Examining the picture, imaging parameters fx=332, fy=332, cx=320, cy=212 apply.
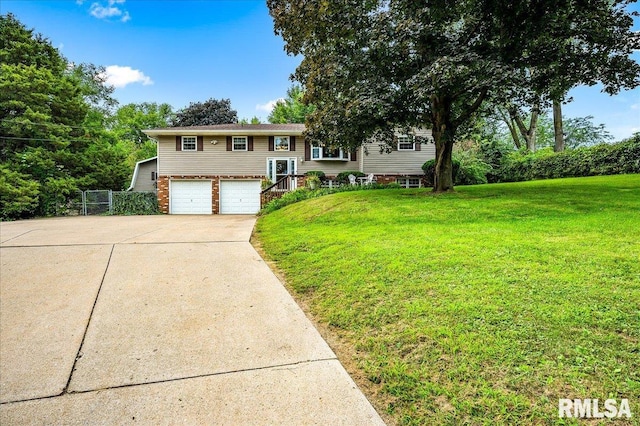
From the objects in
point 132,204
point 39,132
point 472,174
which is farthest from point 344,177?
point 39,132

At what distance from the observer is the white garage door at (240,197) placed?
18781mm

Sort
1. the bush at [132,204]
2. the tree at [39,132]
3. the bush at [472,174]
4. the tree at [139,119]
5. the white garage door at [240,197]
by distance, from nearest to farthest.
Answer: the tree at [39,132] → the bush at [472,174] → the bush at [132,204] → the white garage door at [240,197] → the tree at [139,119]

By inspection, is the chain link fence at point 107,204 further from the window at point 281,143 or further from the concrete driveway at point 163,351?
the concrete driveway at point 163,351

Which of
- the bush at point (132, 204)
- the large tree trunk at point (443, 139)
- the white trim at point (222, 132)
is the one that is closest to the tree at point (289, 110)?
the white trim at point (222, 132)

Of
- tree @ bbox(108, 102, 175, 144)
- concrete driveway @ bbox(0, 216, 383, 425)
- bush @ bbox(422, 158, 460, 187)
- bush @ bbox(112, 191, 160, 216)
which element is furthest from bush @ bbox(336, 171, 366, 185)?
tree @ bbox(108, 102, 175, 144)

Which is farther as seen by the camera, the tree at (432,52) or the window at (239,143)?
the window at (239,143)

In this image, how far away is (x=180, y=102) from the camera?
34.5 meters

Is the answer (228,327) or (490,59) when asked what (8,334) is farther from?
(490,59)

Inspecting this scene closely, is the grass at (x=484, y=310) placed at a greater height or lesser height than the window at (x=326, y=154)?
lesser

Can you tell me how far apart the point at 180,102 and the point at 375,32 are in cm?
3125

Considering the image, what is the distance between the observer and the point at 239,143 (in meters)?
18.8

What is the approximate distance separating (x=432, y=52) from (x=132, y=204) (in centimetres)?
1675

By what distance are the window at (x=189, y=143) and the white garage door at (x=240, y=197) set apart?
2540 millimetres

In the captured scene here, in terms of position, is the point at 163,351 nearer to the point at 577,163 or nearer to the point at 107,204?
the point at 577,163
